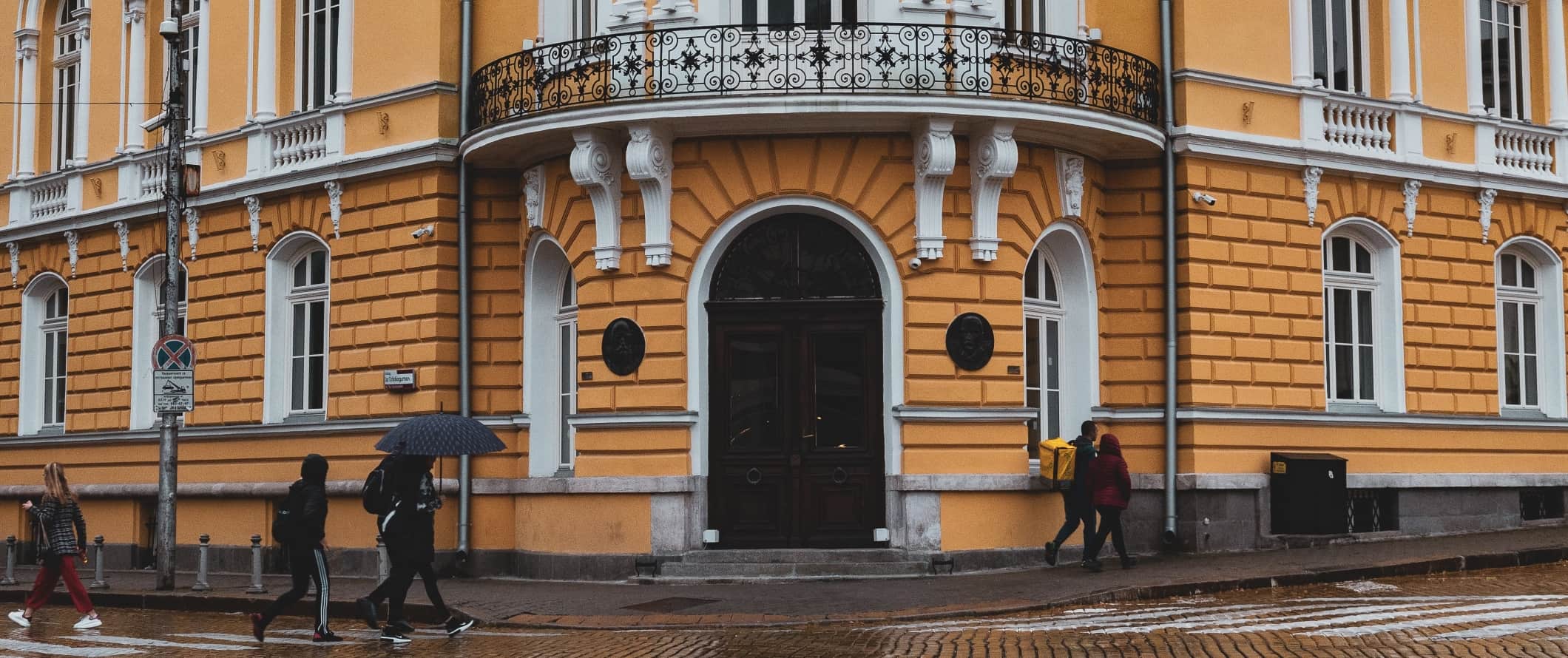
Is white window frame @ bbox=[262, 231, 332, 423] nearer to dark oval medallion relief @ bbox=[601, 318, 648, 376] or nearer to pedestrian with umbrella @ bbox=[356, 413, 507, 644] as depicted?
dark oval medallion relief @ bbox=[601, 318, 648, 376]

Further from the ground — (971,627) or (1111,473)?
(1111,473)

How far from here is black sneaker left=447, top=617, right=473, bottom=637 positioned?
16250 millimetres

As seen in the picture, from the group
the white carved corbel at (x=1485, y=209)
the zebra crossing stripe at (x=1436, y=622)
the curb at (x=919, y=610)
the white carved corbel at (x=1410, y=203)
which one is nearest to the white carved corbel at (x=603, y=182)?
the curb at (x=919, y=610)

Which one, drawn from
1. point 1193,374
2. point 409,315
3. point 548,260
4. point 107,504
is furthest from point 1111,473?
point 107,504

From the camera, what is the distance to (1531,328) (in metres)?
25.8

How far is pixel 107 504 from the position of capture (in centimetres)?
2786

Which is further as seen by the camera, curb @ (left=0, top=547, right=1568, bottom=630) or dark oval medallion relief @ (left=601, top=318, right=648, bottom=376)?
dark oval medallion relief @ (left=601, top=318, right=648, bottom=376)

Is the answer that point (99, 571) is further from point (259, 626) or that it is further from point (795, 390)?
point (795, 390)

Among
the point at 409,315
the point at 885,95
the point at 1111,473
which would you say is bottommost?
the point at 1111,473

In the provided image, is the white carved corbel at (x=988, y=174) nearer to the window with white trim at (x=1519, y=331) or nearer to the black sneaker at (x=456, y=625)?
the black sneaker at (x=456, y=625)

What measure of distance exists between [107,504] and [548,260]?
30.0 ft

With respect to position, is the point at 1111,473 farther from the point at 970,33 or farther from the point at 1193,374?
the point at 970,33

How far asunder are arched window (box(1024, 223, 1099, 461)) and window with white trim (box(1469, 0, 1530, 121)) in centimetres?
712

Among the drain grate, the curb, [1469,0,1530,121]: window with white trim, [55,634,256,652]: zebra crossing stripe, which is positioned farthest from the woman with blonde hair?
[1469,0,1530,121]: window with white trim
